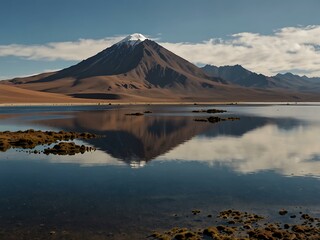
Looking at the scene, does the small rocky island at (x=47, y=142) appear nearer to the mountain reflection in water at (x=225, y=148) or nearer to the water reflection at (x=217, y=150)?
the water reflection at (x=217, y=150)

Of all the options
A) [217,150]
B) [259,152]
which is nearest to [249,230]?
[259,152]

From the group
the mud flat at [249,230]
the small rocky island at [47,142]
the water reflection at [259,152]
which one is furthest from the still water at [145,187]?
the small rocky island at [47,142]

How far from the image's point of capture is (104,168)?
32.6 meters

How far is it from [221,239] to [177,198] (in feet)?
22.5

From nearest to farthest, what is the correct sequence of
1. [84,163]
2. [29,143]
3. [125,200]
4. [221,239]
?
[221,239] → [125,200] → [84,163] → [29,143]

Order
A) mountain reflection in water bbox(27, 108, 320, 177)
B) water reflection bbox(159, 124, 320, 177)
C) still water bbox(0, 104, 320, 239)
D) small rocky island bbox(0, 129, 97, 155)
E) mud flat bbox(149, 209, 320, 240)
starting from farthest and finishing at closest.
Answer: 1. small rocky island bbox(0, 129, 97, 155)
2. mountain reflection in water bbox(27, 108, 320, 177)
3. water reflection bbox(159, 124, 320, 177)
4. still water bbox(0, 104, 320, 239)
5. mud flat bbox(149, 209, 320, 240)

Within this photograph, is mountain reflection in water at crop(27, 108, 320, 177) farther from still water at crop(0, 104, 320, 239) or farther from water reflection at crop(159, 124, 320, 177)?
still water at crop(0, 104, 320, 239)

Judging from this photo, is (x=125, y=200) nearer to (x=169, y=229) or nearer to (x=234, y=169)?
(x=169, y=229)

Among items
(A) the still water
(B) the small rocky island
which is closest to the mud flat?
(A) the still water

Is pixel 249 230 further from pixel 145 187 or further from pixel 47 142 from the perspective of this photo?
pixel 47 142

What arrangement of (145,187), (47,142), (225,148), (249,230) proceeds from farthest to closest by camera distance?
(47,142), (225,148), (145,187), (249,230)

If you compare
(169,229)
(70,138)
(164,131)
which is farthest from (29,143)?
(169,229)

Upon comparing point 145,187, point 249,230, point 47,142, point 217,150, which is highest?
point 47,142

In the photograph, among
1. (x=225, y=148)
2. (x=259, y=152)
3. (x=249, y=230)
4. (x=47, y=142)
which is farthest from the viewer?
(x=47, y=142)
